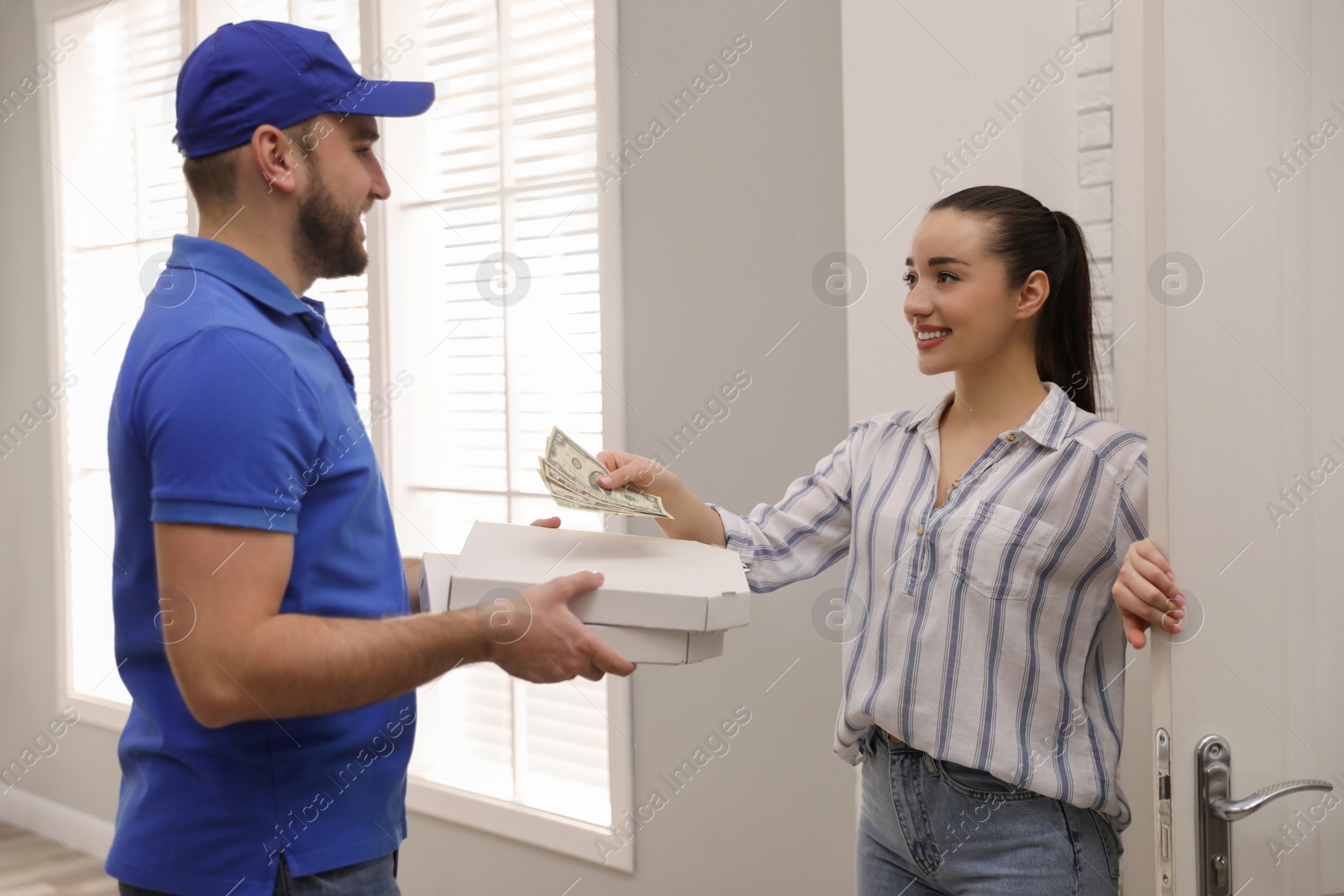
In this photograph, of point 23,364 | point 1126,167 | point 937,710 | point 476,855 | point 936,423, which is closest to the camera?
point 937,710

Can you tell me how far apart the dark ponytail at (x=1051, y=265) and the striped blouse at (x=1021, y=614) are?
0.10m

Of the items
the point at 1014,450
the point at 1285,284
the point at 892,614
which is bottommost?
the point at 892,614

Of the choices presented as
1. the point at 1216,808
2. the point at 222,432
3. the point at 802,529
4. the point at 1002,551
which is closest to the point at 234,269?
the point at 222,432

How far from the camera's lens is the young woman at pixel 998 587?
1.30 meters

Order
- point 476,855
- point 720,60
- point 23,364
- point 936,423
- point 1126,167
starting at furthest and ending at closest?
1. point 23,364
2. point 476,855
3. point 720,60
4. point 1126,167
5. point 936,423

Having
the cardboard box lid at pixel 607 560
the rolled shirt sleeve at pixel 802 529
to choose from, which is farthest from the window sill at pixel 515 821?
the cardboard box lid at pixel 607 560

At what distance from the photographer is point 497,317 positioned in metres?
2.93

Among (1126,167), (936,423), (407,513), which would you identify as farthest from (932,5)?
(407,513)

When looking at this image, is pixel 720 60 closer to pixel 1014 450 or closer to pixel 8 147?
pixel 1014 450

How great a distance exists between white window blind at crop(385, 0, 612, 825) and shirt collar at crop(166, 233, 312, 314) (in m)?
1.40

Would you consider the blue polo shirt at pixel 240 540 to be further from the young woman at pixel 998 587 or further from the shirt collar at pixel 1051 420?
the shirt collar at pixel 1051 420

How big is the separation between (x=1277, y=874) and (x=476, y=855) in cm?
222

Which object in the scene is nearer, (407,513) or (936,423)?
(936,423)

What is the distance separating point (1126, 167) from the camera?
175cm
